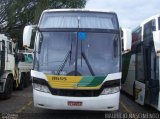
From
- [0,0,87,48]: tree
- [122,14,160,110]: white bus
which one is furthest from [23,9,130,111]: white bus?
[0,0,87,48]: tree

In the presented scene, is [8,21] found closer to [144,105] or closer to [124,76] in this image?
[124,76]

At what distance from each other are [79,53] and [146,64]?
3460 millimetres

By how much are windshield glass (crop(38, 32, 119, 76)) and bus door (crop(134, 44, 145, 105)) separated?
10.6ft

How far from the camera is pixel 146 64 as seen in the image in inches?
563

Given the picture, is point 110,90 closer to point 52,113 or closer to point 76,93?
point 76,93

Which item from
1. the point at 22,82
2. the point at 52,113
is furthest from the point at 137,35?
the point at 22,82

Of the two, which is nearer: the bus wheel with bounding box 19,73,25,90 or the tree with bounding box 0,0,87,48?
the bus wheel with bounding box 19,73,25,90

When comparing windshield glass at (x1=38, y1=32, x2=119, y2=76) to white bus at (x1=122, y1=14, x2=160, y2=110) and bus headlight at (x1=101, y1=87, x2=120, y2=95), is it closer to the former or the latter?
bus headlight at (x1=101, y1=87, x2=120, y2=95)

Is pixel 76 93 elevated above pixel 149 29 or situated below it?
below

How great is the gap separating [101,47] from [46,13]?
2125 mm

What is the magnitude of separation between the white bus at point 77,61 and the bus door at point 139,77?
10.5 ft

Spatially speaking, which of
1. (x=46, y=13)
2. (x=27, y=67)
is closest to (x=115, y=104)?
(x=46, y=13)

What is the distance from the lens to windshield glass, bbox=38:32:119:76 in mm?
11539

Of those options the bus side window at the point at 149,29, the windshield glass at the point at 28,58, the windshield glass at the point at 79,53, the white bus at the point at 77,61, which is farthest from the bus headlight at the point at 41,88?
the windshield glass at the point at 28,58
